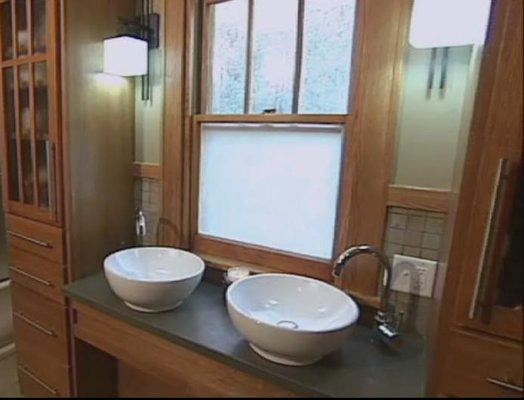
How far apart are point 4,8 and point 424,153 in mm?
1850

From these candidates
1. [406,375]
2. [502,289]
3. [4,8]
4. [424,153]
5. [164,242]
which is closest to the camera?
[502,289]

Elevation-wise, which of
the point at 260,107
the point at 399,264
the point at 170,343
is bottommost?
the point at 170,343

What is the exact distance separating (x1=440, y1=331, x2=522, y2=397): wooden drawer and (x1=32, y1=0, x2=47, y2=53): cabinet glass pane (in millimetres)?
1742

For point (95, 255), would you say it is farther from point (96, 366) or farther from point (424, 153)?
point (424, 153)

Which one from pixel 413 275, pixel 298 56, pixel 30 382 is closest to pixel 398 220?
pixel 413 275

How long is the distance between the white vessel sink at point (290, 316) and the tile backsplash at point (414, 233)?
0.24m

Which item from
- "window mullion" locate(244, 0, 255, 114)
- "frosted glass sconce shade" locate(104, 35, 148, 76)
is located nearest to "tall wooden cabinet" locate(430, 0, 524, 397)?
"window mullion" locate(244, 0, 255, 114)

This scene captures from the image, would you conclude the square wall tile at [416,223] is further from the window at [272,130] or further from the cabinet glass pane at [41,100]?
the cabinet glass pane at [41,100]

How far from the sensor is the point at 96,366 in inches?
60.2

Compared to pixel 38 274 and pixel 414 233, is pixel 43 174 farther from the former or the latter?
pixel 414 233

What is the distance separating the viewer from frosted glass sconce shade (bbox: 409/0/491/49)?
1003mm

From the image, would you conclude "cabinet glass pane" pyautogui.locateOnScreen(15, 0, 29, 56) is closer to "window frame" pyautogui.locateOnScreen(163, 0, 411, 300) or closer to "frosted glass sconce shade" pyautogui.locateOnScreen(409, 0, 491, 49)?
"window frame" pyautogui.locateOnScreen(163, 0, 411, 300)

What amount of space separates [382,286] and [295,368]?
42cm

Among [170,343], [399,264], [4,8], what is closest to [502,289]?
[399,264]
